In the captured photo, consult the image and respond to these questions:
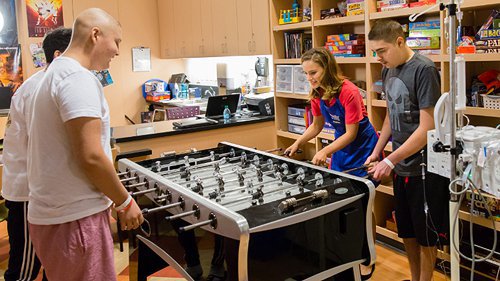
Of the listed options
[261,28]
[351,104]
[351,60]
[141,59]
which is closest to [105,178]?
[351,104]

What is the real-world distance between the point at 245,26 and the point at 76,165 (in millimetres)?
3406

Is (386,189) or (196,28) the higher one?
(196,28)

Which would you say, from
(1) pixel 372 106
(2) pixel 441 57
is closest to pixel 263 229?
(2) pixel 441 57

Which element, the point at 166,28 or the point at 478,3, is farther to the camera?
the point at 166,28

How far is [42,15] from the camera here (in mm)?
5879

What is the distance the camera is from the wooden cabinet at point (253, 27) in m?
4.40

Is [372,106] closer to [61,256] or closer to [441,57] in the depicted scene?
[441,57]

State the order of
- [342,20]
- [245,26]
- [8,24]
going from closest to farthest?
[342,20] → [245,26] → [8,24]

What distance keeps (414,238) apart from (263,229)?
126 centimetres

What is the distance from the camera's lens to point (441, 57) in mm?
2674

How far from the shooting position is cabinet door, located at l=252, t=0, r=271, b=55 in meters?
4.36

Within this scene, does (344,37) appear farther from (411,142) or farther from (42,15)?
(42,15)

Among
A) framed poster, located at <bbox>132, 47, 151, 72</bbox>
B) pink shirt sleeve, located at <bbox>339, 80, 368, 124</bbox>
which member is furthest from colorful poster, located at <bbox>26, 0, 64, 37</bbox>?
pink shirt sleeve, located at <bbox>339, 80, 368, 124</bbox>

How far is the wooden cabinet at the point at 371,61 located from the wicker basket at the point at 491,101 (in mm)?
29
